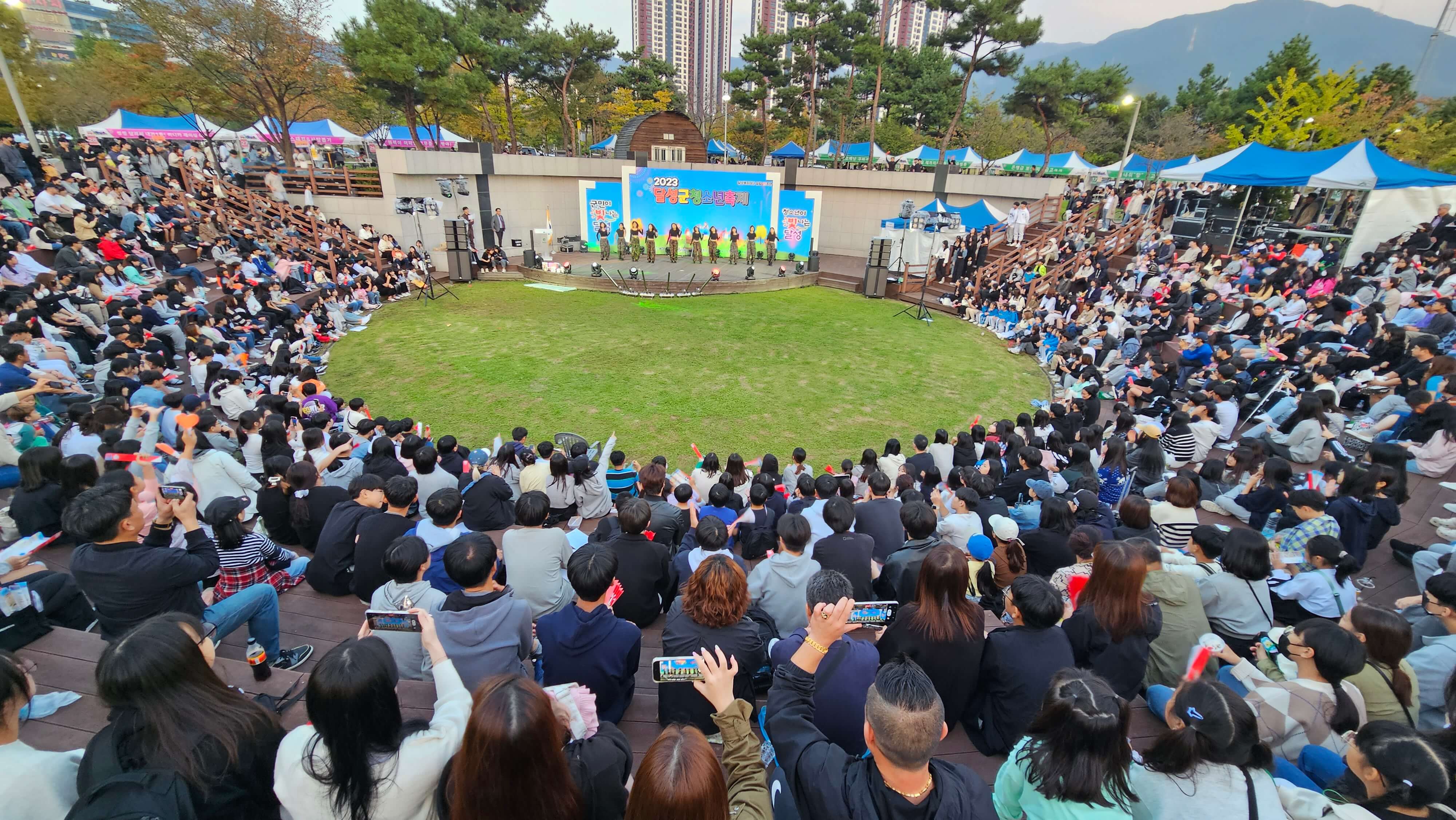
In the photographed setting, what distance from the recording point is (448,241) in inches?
652

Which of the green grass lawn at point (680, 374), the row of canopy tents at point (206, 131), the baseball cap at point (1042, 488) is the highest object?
the row of canopy tents at point (206, 131)

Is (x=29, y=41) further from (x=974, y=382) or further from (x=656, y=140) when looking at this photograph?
(x=974, y=382)

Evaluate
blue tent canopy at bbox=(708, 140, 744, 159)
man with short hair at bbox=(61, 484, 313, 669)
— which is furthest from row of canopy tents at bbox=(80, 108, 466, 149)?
man with short hair at bbox=(61, 484, 313, 669)

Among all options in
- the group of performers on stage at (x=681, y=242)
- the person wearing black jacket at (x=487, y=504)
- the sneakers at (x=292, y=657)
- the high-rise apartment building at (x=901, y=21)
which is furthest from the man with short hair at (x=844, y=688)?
the high-rise apartment building at (x=901, y=21)

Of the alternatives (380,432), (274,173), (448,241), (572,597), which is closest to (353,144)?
(274,173)

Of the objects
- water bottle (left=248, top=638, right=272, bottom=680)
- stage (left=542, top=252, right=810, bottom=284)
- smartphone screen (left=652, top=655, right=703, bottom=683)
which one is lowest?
water bottle (left=248, top=638, right=272, bottom=680)

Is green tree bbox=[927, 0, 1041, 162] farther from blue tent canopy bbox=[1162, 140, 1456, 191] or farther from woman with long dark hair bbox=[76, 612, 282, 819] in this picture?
woman with long dark hair bbox=[76, 612, 282, 819]

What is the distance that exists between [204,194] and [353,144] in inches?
532

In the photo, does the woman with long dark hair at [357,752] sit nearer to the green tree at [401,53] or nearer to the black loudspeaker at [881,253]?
the black loudspeaker at [881,253]

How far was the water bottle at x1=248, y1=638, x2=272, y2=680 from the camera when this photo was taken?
278 cm

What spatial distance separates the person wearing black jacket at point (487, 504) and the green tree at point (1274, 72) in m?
38.2

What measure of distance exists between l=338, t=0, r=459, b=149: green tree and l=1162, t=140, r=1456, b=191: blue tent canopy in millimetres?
24956

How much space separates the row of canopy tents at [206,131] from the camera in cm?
2586

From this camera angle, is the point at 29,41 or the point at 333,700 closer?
the point at 333,700
